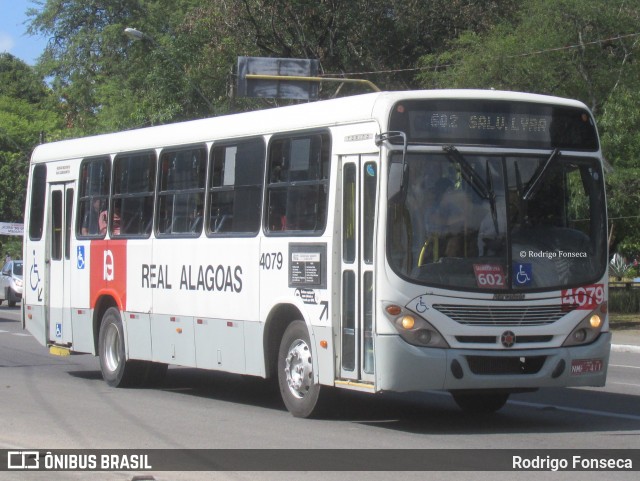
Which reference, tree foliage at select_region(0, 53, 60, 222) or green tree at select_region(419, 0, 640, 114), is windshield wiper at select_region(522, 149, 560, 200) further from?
tree foliage at select_region(0, 53, 60, 222)

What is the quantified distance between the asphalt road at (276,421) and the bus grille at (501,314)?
1.07 m

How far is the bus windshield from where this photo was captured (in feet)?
34.9

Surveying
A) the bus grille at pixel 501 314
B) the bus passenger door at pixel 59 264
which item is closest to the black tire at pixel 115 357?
the bus passenger door at pixel 59 264

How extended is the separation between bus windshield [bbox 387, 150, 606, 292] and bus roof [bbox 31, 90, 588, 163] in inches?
24.0

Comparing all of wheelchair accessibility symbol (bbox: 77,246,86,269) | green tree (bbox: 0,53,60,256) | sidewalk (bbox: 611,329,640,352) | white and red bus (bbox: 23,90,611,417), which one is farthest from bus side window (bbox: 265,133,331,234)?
green tree (bbox: 0,53,60,256)

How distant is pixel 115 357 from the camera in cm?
1585

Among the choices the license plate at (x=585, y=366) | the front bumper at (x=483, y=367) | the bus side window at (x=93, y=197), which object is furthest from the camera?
the bus side window at (x=93, y=197)

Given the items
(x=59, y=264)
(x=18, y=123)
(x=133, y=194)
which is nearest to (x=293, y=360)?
(x=133, y=194)

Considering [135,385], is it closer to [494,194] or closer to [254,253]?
[254,253]

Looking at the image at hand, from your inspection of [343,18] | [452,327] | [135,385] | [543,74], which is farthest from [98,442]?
[343,18]

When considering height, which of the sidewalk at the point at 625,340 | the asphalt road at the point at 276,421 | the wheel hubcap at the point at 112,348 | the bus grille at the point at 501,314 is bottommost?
the sidewalk at the point at 625,340

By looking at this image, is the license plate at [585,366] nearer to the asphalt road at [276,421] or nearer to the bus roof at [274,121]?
the asphalt road at [276,421]

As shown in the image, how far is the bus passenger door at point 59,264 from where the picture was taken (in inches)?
A: 668

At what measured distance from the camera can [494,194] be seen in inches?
429
